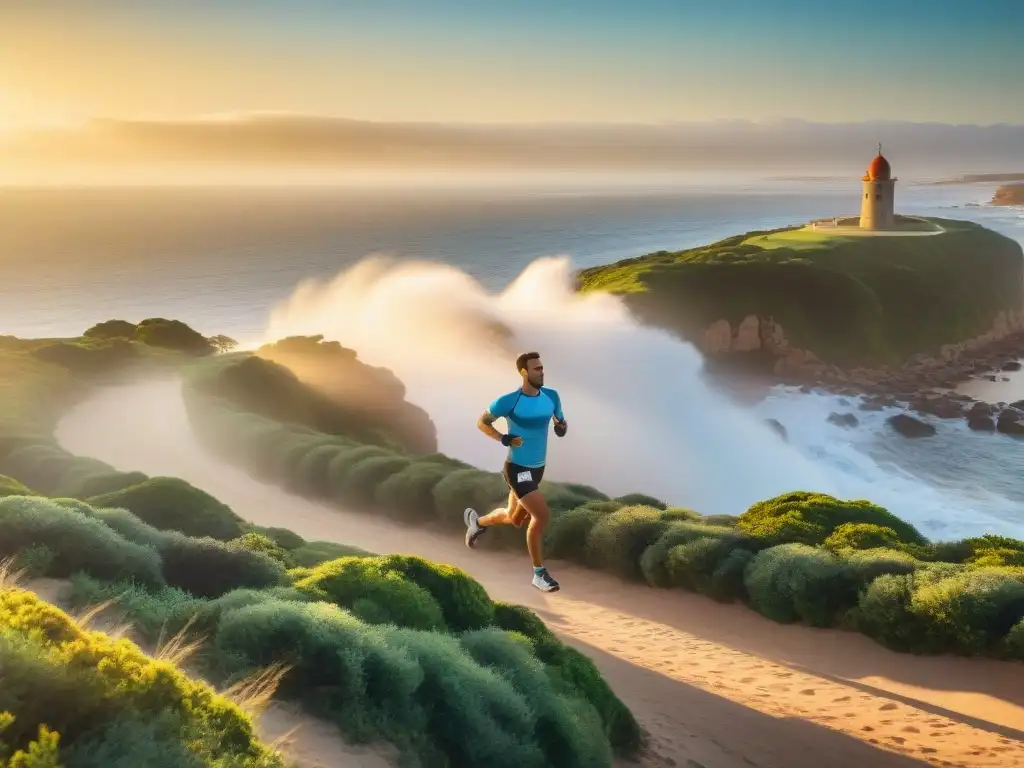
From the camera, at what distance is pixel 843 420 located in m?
54.6

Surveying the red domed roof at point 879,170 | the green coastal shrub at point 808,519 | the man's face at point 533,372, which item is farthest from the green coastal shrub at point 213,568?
the red domed roof at point 879,170

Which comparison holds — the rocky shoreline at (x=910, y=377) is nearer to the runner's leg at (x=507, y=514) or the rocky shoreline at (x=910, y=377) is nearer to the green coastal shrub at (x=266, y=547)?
the runner's leg at (x=507, y=514)

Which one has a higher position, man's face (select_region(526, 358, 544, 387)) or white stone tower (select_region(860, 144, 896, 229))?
white stone tower (select_region(860, 144, 896, 229))

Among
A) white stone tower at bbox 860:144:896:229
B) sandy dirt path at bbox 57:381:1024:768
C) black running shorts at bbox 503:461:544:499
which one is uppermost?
white stone tower at bbox 860:144:896:229

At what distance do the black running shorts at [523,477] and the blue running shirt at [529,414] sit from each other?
220mm

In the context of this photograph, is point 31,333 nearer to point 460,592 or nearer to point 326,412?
point 326,412

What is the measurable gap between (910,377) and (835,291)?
9415mm

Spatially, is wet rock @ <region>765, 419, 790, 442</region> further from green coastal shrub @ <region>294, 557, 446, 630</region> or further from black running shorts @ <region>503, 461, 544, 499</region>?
green coastal shrub @ <region>294, 557, 446, 630</region>

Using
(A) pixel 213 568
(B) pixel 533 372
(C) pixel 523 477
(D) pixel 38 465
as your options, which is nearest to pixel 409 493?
(D) pixel 38 465

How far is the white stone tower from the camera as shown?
89.1 m

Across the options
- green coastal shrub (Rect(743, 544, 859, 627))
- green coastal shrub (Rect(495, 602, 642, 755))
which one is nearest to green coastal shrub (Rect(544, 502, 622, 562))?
green coastal shrub (Rect(743, 544, 859, 627))

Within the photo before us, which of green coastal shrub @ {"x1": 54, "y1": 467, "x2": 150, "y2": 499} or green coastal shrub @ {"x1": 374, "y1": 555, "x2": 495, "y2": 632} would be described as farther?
green coastal shrub @ {"x1": 54, "y1": 467, "x2": 150, "y2": 499}

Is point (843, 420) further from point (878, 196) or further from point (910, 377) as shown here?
point (878, 196)

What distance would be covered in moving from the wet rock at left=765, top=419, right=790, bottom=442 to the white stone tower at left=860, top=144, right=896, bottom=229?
149 feet
